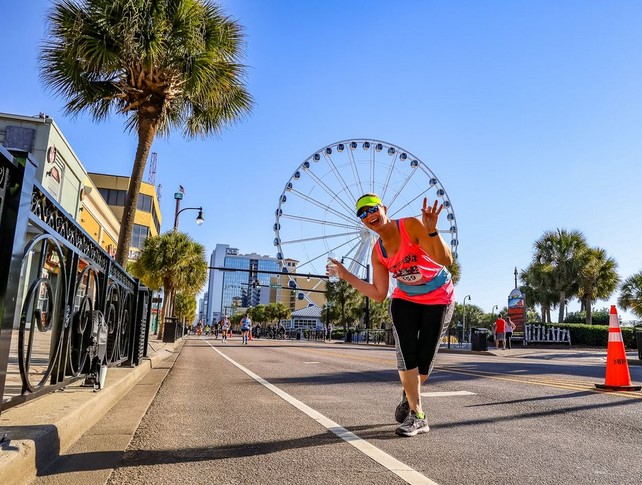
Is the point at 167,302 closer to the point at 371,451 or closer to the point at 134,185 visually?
the point at 134,185

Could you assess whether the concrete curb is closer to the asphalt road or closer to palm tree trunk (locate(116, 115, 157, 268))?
the asphalt road

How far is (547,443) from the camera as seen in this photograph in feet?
11.6

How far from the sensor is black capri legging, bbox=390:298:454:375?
393 cm

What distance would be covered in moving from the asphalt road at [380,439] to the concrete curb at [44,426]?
381mm

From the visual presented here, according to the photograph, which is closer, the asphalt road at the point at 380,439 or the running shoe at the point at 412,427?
the asphalt road at the point at 380,439

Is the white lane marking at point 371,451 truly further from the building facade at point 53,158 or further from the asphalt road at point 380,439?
the building facade at point 53,158

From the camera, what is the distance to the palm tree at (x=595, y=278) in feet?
124

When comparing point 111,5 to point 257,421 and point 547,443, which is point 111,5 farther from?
point 547,443

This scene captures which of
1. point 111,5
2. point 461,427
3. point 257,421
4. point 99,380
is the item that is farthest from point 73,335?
point 111,5

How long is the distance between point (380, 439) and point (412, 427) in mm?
260

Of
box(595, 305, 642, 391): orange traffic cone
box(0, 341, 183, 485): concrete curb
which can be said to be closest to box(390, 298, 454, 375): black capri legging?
box(0, 341, 183, 485): concrete curb

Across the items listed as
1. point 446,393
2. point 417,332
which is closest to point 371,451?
point 417,332

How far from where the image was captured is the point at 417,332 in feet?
13.2

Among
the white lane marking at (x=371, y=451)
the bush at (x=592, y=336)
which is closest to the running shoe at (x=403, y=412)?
the white lane marking at (x=371, y=451)
